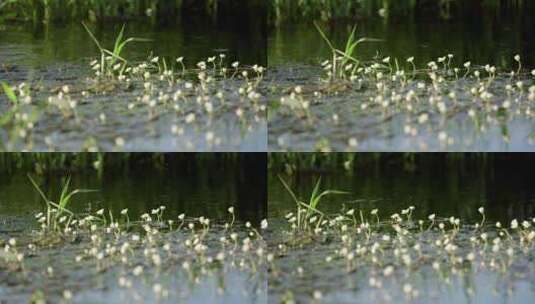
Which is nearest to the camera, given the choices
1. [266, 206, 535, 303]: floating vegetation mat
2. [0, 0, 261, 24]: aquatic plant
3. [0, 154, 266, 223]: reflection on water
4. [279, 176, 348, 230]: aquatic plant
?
[266, 206, 535, 303]: floating vegetation mat

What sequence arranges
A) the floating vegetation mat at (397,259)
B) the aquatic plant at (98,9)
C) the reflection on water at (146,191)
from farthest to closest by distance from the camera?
the aquatic plant at (98,9)
the reflection on water at (146,191)
the floating vegetation mat at (397,259)

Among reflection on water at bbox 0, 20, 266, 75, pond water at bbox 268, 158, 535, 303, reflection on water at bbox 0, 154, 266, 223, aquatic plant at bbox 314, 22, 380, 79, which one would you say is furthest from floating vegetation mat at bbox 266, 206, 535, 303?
reflection on water at bbox 0, 20, 266, 75

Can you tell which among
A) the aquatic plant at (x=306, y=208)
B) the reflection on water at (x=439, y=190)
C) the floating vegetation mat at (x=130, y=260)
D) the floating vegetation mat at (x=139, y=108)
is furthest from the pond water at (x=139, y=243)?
the reflection on water at (x=439, y=190)

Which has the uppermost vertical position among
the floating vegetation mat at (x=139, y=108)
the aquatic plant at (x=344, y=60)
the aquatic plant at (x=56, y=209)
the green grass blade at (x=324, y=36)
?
the green grass blade at (x=324, y=36)

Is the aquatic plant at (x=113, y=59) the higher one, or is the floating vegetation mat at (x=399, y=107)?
the aquatic plant at (x=113, y=59)

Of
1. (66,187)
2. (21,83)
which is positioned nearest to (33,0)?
(21,83)

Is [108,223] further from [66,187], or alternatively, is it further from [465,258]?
[465,258]

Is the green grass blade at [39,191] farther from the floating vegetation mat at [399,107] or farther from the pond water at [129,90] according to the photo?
the floating vegetation mat at [399,107]

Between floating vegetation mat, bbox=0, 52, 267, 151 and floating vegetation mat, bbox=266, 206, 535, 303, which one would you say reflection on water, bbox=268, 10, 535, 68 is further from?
floating vegetation mat, bbox=266, 206, 535, 303
